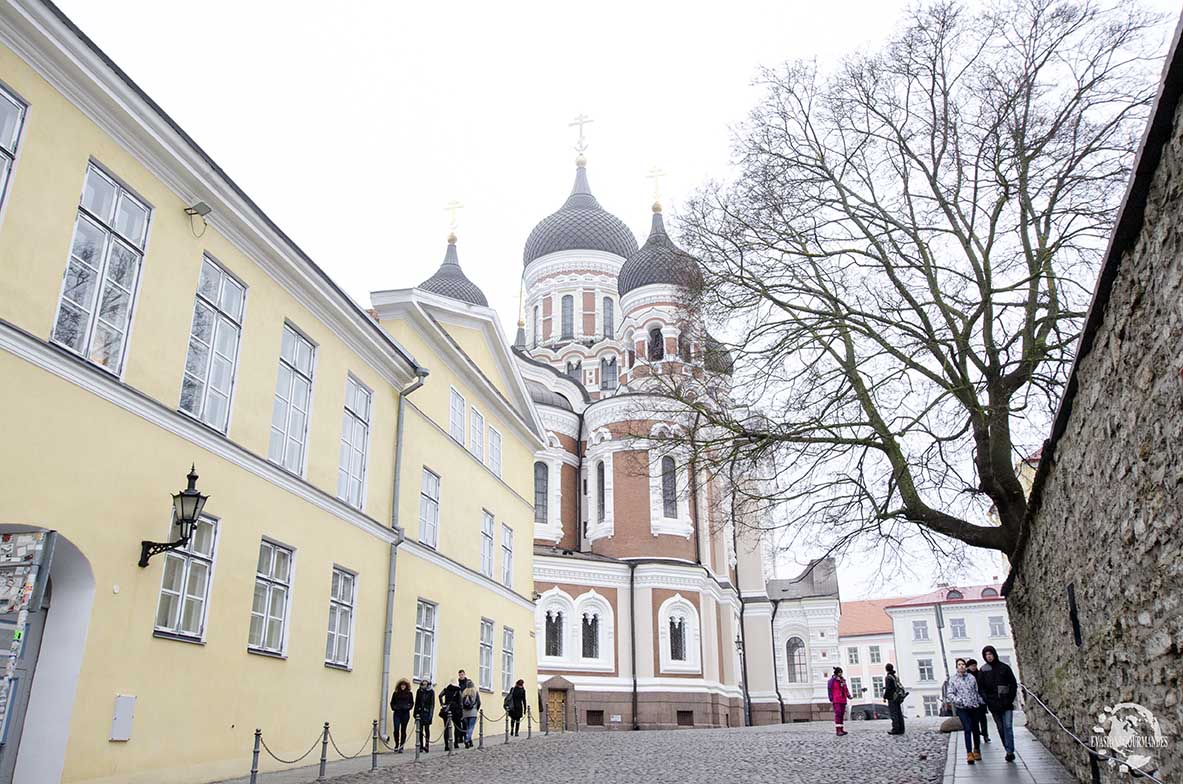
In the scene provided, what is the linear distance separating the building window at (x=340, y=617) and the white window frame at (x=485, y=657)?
5969 mm

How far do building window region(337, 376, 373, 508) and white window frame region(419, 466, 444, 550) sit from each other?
220cm

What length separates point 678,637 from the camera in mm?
37781

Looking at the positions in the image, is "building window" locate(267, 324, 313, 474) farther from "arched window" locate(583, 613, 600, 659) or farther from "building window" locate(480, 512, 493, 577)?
"arched window" locate(583, 613, 600, 659)

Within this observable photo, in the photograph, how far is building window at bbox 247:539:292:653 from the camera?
12.9 m

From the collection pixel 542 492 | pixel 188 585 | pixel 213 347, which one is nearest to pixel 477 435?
pixel 213 347

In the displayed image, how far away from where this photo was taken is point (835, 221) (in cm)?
1485

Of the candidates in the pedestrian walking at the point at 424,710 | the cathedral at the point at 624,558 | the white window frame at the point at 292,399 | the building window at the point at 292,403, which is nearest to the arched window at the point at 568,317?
the cathedral at the point at 624,558

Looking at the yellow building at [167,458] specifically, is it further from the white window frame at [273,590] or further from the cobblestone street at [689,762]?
the cobblestone street at [689,762]

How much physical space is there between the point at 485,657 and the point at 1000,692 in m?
12.2

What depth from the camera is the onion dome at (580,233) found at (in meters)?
51.6

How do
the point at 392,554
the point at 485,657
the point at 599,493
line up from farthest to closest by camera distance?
the point at 599,493 → the point at 485,657 → the point at 392,554

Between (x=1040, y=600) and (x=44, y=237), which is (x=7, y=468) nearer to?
(x=44, y=237)

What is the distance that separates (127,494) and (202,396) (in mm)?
2009

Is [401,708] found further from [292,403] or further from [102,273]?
[102,273]
